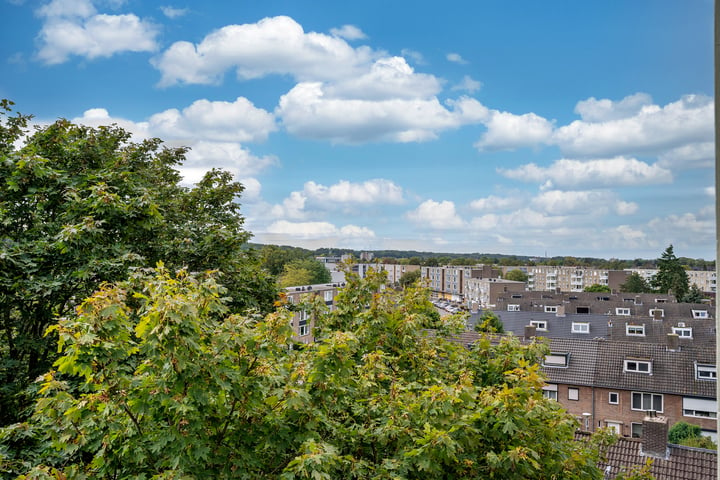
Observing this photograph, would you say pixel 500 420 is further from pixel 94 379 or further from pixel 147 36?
pixel 147 36

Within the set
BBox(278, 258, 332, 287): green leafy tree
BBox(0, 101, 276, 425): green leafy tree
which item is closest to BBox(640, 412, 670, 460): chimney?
BBox(0, 101, 276, 425): green leafy tree

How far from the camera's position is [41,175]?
775 cm

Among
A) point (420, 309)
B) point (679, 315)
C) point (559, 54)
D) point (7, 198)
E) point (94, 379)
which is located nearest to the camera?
point (94, 379)

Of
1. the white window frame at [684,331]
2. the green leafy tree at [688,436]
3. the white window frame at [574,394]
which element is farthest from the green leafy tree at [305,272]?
the green leafy tree at [688,436]

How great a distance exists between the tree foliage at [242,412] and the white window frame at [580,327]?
31.6 meters

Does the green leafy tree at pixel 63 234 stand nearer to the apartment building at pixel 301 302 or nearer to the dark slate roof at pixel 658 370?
the apartment building at pixel 301 302

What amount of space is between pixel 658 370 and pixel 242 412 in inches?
986

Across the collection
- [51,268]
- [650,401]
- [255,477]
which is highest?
[51,268]

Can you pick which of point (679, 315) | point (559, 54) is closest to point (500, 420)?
point (559, 54)

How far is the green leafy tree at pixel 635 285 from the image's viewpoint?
77125mm

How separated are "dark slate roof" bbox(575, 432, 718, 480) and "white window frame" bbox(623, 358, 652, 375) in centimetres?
999

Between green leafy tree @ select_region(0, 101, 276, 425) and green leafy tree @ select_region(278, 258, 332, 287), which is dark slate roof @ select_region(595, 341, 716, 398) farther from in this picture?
green leafy tree @ select_region(278, 258, 332, 287)

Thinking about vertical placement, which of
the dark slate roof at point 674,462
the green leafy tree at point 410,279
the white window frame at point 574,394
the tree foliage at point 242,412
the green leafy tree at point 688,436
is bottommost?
the green leafy tree at point 688,436

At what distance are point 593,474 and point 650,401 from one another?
21666 millimetres
